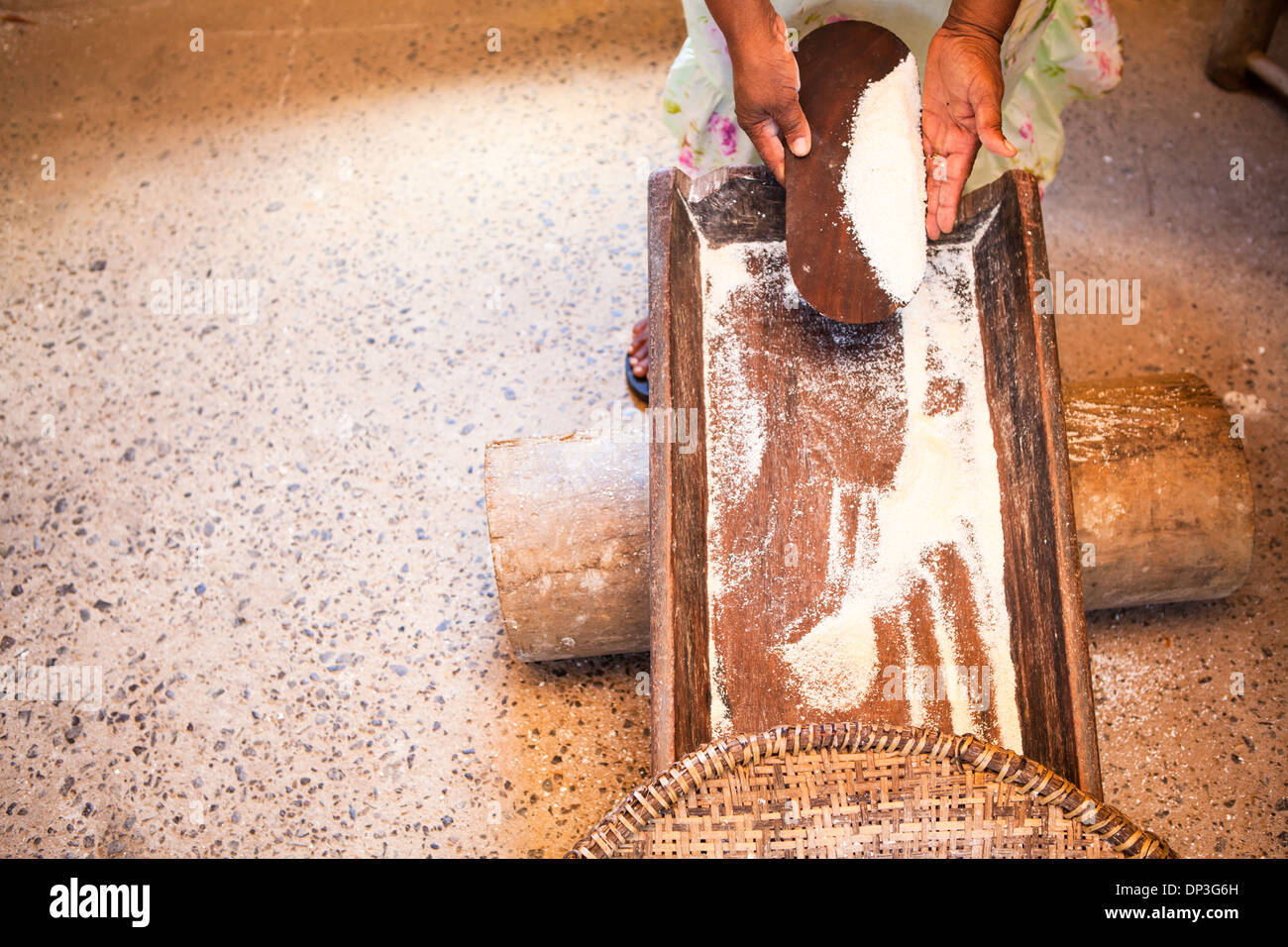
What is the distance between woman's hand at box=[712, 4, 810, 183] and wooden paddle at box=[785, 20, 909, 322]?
4 cm

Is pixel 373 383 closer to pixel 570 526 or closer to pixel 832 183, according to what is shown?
pixel 570 526

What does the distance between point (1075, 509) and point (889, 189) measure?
0.71m

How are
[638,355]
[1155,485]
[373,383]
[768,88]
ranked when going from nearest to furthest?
[768,88]
[1155,485]
[638,355]
[373,383]

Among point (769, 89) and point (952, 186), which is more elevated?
point (769, 89)

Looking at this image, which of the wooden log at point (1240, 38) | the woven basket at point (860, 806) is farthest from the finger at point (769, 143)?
the wooden log at point (1240, 38)

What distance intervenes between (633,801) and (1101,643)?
137cm

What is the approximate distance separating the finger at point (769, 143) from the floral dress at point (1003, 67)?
0.42 ft

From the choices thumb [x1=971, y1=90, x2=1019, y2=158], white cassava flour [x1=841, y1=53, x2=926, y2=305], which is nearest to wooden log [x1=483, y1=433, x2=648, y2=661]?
white cassava flour [x1=841, y1=53, x2=926, y2=305]

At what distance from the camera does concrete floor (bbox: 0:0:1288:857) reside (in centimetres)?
203

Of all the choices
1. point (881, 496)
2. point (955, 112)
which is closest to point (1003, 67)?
point (955, 112)

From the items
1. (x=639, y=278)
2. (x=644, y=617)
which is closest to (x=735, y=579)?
(x=644, y=617)

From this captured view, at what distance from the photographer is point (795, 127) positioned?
1.74 metres

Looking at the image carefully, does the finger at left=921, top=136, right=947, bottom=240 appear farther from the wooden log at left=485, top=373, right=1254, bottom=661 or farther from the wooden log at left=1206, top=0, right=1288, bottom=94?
the wooden log at left=1206, top=0, right=1288, bottom=94
